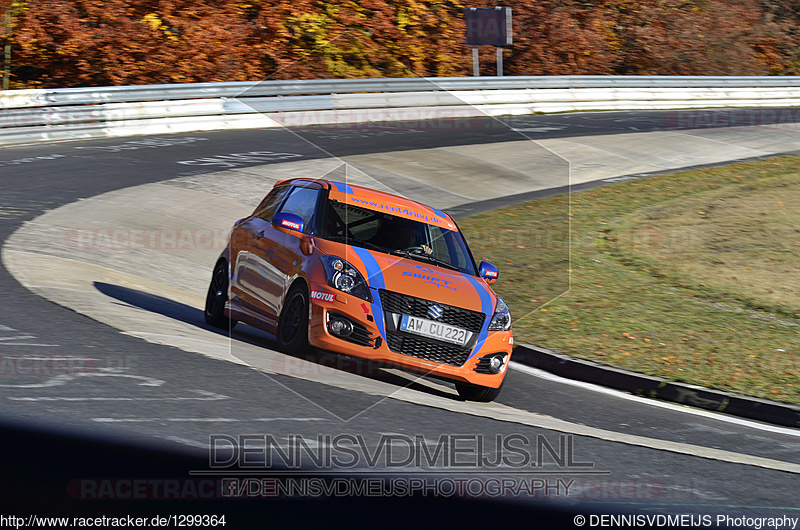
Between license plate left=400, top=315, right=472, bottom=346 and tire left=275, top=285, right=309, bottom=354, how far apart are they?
2.77 feet

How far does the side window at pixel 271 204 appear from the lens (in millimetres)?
9820

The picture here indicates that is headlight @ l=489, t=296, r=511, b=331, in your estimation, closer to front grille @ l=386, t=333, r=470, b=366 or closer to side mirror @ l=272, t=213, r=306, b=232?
front grille @ l=386, t=333, r=470, b=366

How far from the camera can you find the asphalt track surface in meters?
5.87

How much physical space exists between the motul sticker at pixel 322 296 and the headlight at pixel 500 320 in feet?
4.82

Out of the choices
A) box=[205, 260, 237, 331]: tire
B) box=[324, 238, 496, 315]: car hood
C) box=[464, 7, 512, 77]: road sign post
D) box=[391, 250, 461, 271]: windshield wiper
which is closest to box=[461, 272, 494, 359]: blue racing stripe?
box=[324, 238, 496, 315]: car hood

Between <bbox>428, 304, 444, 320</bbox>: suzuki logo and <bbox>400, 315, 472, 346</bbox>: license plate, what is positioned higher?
<bbox>428, 304, 444, 320</bbox>: suzuki logo

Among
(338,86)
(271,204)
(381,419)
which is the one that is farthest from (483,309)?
(338,86)

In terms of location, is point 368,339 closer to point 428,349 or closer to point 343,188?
point 428,349

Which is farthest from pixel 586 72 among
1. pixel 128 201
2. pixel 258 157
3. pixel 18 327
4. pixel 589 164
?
pixel 18 327

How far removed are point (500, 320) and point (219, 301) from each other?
312 centimetres

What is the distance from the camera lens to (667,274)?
568 inches

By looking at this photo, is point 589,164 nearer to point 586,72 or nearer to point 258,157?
point 258,157

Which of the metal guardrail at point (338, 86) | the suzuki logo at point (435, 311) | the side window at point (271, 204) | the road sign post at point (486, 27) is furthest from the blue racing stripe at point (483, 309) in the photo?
the road sign post at point (486, 27)

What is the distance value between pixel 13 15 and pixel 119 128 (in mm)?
7353
